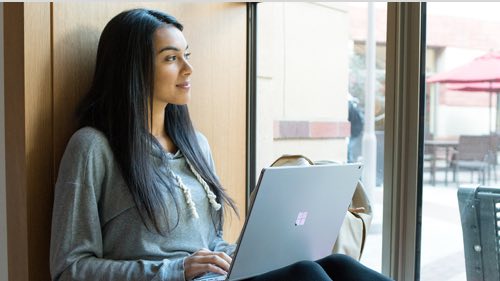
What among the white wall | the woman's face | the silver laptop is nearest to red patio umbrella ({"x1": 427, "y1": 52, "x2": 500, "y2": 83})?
the silver laptop

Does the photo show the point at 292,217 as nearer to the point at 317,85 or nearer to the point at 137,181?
the point at 137,181

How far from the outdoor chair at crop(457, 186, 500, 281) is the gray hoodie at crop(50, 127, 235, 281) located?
0.65 meters

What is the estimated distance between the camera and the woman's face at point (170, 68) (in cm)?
158

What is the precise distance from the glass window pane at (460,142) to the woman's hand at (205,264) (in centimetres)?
61

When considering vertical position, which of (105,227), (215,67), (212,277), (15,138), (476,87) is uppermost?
(215,67)

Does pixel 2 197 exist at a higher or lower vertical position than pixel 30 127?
lower

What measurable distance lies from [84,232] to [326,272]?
0.60 meters

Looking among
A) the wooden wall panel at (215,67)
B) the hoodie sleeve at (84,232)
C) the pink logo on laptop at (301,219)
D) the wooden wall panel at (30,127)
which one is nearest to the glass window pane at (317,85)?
the wooden wall panel at (215,67)

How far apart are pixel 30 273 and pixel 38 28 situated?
68 centimetres

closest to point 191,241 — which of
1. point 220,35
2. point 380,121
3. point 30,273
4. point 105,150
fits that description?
point 105,150

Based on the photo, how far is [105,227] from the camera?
4.85 ft

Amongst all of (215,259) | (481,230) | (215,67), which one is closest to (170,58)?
(215,67)

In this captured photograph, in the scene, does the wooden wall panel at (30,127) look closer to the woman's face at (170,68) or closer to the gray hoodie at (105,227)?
the gray hoodie at (105,227)

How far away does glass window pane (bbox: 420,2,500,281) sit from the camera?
1.48 m
